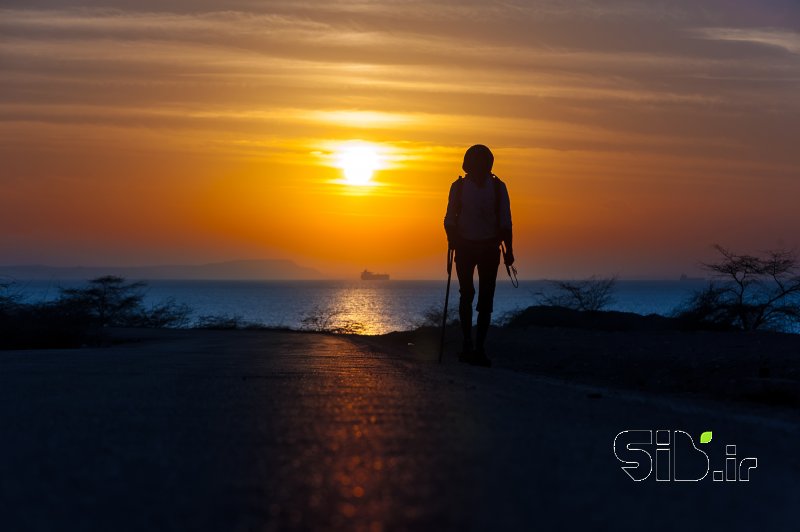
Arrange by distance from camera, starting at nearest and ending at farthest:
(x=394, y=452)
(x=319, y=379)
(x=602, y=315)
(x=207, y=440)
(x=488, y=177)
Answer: (x=394, y=452) < (x=207, y=440) < (x=319, y=379) < (x=488, y=177) < (x=602, y=315)

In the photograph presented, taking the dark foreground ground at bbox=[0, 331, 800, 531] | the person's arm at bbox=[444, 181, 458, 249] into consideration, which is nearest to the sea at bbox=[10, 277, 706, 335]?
the person's arm at bbox=[444, 181, 458, 249]

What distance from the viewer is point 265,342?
41.7 ft

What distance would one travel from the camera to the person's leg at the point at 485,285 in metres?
10.9

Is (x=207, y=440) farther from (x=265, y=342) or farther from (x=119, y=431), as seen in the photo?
(x=265, y=342)

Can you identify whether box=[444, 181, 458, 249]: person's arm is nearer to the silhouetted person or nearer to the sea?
the silhouetted person

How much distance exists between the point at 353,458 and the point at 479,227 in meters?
7.07

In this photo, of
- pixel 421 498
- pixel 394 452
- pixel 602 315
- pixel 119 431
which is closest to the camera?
pixel 421 498

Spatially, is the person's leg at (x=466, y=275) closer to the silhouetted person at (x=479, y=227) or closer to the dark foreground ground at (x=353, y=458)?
the silhouetted person at (x=479, y=227)

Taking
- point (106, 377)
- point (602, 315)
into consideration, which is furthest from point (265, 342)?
point (602, 315)

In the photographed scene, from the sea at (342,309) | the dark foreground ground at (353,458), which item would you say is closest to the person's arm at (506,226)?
the dark foreground ground at (353,458)

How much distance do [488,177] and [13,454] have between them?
7.45m

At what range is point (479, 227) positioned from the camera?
427 inches

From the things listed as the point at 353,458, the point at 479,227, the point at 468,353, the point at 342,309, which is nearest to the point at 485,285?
the point at 479,227

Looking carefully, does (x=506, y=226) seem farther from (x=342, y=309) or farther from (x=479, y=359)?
(x=342, y=309)
